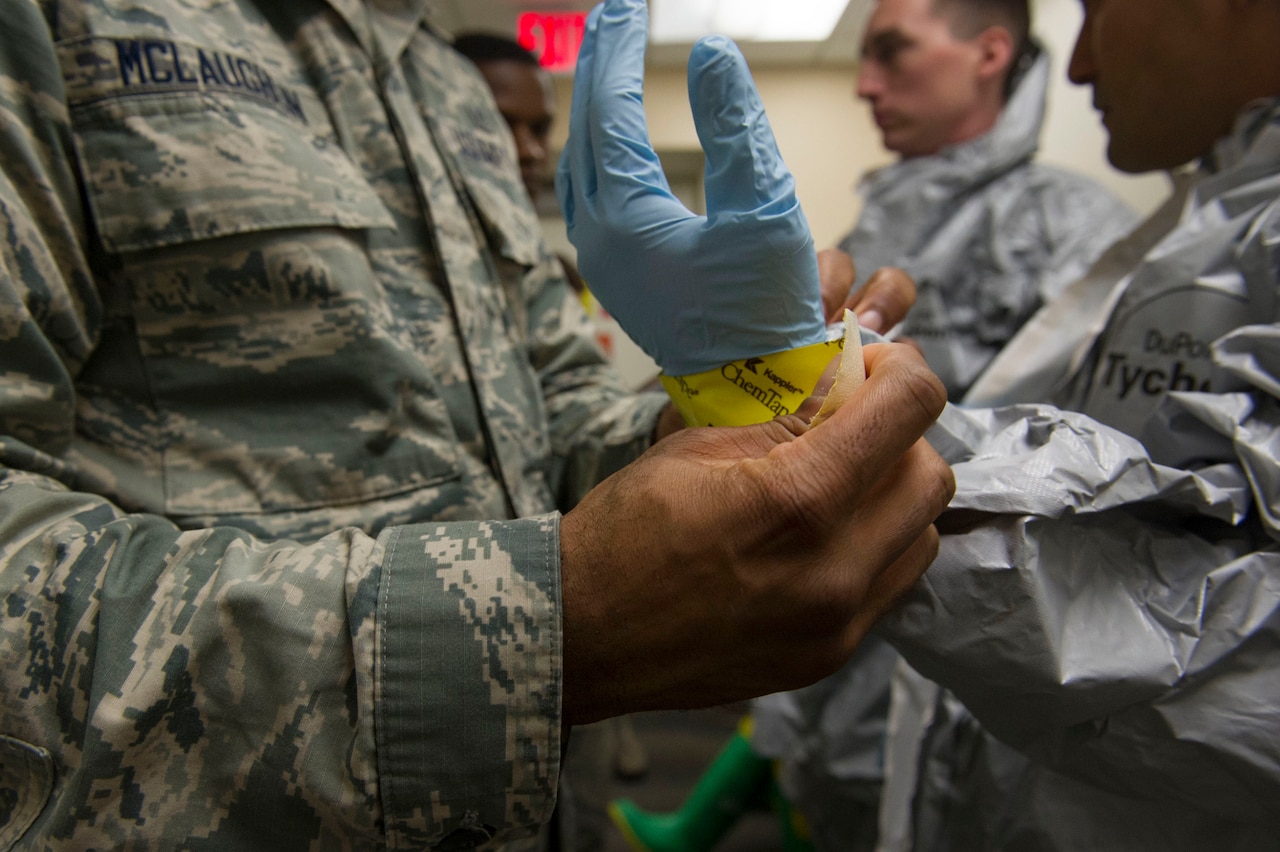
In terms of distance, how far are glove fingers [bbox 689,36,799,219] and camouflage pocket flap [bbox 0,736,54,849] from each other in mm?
512

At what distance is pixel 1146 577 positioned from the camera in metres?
0.54

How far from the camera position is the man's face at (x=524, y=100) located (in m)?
1.79

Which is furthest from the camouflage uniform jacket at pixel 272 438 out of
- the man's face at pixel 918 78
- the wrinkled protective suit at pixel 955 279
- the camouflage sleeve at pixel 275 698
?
the man's face at pixel 918 78

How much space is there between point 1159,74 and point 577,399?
78 centimetres

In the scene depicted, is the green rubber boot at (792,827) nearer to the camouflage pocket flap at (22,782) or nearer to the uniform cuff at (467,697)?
the uniform cuff at (467,697)

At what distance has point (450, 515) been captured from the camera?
2.12 ft

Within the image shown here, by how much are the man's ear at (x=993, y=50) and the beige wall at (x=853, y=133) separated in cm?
35

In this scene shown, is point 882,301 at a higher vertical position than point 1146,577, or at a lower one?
higher

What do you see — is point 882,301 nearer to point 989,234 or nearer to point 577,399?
point 577,399

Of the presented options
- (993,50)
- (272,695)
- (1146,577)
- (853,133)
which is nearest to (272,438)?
(272,695)

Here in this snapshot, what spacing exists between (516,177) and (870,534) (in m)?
0.75

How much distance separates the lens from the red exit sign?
8.37 ft

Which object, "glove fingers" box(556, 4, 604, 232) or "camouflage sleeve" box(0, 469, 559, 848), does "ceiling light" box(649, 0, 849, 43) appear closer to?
"glove fingers" box(556, 4, 604, 232)

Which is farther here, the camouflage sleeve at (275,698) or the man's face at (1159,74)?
the man's face at (1159,74)
